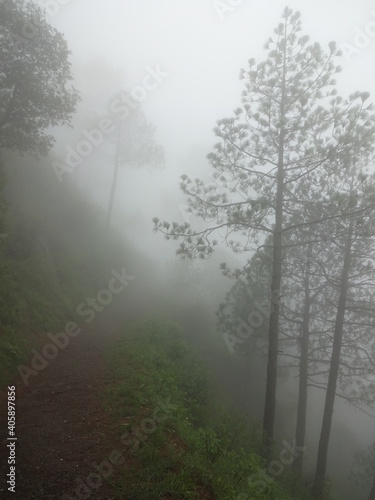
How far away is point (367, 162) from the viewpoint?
11914 mm

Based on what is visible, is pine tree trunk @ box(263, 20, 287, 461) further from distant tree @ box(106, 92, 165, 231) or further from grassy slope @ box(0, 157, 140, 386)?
distant tree @ box(106, 92, 165, 231)

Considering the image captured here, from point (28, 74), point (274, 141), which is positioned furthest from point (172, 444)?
point (28, 74)

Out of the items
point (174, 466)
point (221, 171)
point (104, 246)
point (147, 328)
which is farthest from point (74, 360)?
point (104, 246)

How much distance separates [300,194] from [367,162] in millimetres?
2756

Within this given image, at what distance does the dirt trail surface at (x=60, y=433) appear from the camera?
475 centimetres

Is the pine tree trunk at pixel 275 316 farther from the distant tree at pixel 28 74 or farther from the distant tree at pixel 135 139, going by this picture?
the distant tree at pixel 135 139

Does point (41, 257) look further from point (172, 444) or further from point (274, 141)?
point (172, 444)

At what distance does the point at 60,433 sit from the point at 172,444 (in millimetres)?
2324

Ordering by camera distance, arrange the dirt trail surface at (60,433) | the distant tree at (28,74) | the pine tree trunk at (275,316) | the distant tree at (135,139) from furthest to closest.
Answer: the distant tree at (135,139)
the distant tree at (28,74)
the pine tree trunk at (275,316)
the dirt trail surface at (60,433)

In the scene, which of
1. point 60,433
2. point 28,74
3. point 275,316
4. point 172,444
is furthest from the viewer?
point 28,74

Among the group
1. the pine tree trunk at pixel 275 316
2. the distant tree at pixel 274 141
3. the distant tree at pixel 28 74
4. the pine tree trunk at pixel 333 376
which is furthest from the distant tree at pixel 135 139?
the pine tree trunk at pixel 333 376

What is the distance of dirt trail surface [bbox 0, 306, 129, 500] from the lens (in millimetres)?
4751

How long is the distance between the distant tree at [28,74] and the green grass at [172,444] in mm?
11712

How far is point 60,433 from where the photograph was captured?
20.6ft
